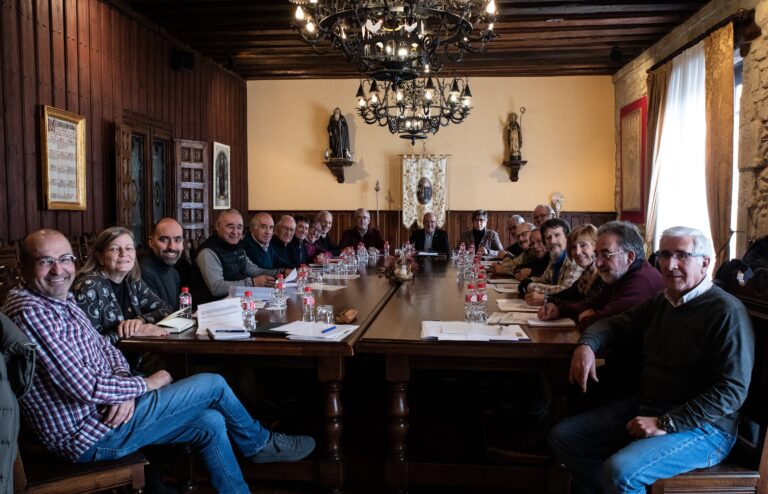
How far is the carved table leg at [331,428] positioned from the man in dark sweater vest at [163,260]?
152cm

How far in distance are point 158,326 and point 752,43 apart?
5670 mm

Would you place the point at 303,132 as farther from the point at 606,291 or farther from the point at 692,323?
the point at 692,323

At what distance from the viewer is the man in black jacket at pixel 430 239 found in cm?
813

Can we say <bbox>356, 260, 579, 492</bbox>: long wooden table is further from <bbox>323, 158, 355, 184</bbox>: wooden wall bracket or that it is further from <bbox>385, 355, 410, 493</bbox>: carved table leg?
<bbox>323, 158, 355, 184</bbox>: wooden wall bracket

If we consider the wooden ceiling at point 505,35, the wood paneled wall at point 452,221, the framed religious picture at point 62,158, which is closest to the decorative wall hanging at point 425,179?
the wood paneled wall at point 452,221

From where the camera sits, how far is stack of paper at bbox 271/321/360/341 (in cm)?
253

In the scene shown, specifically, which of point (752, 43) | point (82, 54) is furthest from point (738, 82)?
point (82, 54)

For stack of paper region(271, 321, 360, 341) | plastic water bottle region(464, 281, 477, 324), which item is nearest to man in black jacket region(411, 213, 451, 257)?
plastic water bottle region(464, 281, 477, 324)

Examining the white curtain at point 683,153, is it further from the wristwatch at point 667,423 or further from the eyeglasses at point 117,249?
the eyeglasses at point 117,249

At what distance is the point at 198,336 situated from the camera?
2604 millimetres

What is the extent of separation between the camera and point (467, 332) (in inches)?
103

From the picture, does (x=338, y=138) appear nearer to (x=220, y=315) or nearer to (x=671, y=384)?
(x=220, y=315)

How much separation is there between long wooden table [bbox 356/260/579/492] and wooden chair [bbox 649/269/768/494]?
0.61 meters

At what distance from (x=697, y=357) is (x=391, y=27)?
Result: 2.89 meters
